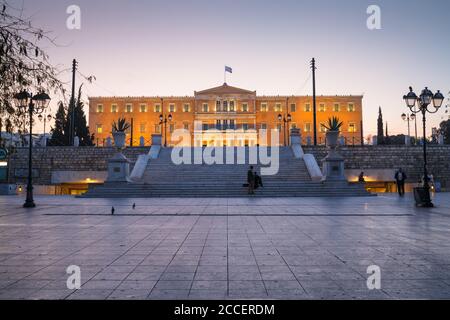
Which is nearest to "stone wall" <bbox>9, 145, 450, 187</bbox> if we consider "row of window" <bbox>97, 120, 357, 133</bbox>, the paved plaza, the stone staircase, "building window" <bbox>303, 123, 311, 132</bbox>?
the stone staircase

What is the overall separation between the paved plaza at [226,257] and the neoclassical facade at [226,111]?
228 feet

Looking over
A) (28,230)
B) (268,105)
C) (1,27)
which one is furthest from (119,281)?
(268,105)

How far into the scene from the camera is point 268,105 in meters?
→ 82.1

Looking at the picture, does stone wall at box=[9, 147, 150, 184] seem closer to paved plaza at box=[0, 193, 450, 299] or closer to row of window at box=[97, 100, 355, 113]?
paved plaza at box=[0, 193, 450, 299]

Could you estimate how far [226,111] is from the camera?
81000 millimetres

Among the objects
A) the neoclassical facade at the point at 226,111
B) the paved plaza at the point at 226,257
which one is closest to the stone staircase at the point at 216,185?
the paved plaza at the point at 226,257

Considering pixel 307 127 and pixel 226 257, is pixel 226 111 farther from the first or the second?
pixel 226 257

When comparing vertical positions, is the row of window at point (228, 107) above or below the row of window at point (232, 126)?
above

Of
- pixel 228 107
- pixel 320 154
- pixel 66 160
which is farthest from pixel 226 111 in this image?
pixel 66 160

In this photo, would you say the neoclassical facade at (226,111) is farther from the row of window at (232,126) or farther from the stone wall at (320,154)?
the stone wall at (320,154)

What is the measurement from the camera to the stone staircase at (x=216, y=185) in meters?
21.6

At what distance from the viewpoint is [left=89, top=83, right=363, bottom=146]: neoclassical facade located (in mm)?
80812

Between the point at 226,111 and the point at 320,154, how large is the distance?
51383 mm
